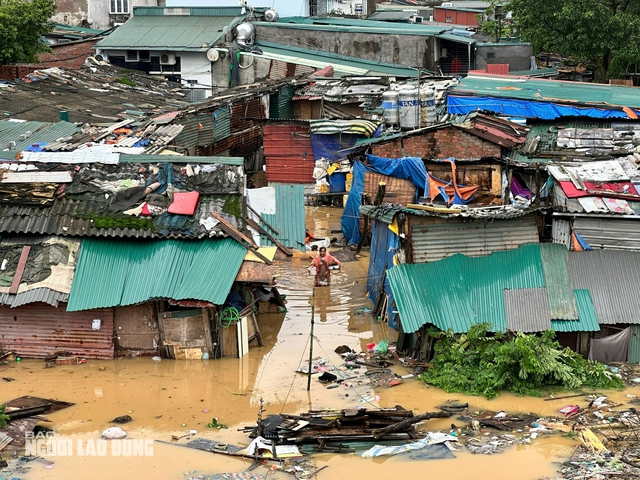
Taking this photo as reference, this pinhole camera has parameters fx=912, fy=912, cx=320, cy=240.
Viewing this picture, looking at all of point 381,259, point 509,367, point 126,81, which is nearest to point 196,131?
point 126,81

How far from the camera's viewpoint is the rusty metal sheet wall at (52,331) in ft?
48.4

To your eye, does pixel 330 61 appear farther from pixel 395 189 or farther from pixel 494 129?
pixel 395 189

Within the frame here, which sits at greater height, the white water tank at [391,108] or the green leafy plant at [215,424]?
the white water tank at [391,108]

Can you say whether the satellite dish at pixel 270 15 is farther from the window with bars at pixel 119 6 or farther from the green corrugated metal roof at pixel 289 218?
the green corrugated metal roof at pixel 289 218

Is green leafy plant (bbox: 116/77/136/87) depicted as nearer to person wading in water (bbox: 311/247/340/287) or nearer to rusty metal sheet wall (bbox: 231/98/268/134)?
rusty metal sheet wall (bbox: 231/98/268/134)

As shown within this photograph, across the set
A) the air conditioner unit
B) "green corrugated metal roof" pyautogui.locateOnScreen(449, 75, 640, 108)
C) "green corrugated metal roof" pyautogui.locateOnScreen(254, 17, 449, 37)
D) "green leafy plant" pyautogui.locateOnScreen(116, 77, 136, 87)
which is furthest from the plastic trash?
"green corrugated metal roof" pyautogui.locateOnScreen(254, 17, 449, 37)

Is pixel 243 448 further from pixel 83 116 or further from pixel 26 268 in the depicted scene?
pixel 83 116

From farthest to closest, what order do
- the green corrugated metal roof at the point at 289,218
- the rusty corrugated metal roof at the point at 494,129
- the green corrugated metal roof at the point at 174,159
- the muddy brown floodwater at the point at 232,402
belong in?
1. the rusty corrugated metal roof at the point at 494,129
2. the green corrugated metal roof at the point at 289,218
3. the green corrugated metal roof at the point at 174,159
4. the muddy brown floodwater at the point at 232,402

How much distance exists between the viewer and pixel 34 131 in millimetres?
20266

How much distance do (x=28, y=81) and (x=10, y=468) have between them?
59.3 feet

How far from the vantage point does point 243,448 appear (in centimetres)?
1167

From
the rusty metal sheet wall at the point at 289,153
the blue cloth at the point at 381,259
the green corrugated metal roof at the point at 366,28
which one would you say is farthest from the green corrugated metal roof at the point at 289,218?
the green corrugated metal roof at the point at 366,28

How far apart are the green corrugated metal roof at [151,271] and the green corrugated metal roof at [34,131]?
5353 mm

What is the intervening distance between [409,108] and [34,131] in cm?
862
